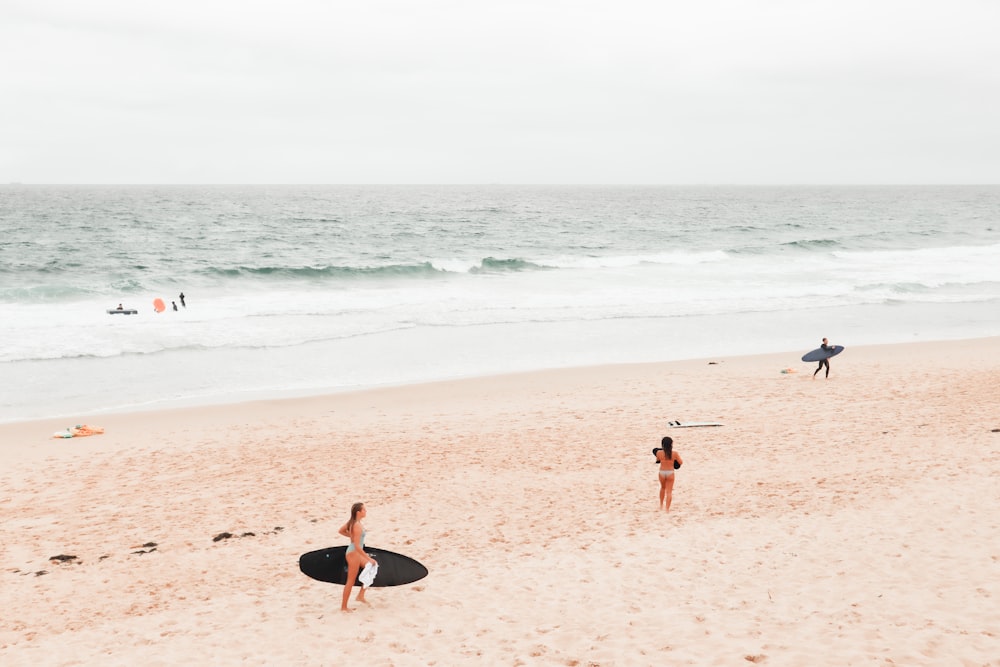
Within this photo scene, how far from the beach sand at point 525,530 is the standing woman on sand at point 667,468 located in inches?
8.7

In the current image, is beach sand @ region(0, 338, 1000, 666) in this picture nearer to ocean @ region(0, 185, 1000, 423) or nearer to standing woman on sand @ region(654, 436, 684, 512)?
standing woman on sand @ region(654, 436, 684, 512)

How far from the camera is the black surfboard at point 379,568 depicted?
28.1 ft

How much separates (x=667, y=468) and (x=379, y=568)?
4844mm

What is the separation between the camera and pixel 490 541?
430 inches

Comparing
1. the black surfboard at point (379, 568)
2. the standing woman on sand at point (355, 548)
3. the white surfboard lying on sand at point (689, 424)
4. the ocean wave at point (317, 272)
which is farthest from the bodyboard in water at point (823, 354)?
the ocean wave at point (317, 272)

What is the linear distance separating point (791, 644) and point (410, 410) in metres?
11.9

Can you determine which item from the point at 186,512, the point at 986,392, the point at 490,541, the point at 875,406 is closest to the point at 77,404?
the point at 186,512

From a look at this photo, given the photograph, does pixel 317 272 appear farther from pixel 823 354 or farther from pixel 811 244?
pixel 811 244

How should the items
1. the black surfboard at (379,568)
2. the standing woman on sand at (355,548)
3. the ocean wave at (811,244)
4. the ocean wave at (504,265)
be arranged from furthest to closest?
the ocean wave at (811,244)
the ocean wave at (504,265)
the black surfboard at (379,568)
the standing woman on sand at (355,548)

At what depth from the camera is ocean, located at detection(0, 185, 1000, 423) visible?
907 inches

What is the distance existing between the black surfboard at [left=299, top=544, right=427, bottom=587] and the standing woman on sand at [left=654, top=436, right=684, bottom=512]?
172 inches

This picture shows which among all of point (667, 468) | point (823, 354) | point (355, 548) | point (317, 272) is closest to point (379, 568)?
point (355, 548)

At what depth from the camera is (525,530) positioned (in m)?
11.3

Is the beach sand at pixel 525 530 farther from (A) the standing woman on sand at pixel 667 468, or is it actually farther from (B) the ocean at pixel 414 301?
(B) the ocean at pixel 414 301
